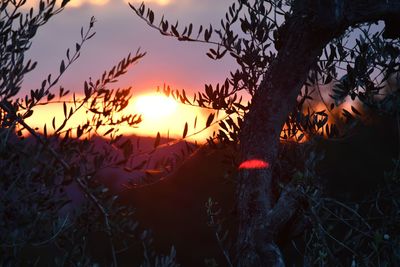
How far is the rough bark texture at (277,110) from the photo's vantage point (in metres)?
4.40

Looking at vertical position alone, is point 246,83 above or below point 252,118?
above

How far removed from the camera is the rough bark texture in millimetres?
4400

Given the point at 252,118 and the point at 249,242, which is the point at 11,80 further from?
the point at 249,242

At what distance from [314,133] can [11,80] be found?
107 inches

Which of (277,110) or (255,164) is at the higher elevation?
(277,110)

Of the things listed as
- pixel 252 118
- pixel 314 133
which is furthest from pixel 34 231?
pixel 314 133

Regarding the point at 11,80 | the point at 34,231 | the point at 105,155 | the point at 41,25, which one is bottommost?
the point at 34,231

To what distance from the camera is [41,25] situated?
4234 millimetres

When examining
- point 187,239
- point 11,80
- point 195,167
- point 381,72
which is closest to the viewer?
point 11,80

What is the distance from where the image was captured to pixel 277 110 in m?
4.49

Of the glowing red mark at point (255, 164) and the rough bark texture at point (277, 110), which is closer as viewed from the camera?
the rough bark texture at point (277, 110)

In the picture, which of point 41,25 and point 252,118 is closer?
point 41,25

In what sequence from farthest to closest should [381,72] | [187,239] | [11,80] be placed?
[187,239], [381,72], [11,80]

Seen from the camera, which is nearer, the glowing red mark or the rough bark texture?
the rough bark texture
